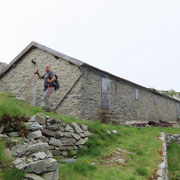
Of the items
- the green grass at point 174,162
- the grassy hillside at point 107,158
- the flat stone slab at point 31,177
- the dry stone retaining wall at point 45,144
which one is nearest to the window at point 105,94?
the grassy hillside at point 107,158

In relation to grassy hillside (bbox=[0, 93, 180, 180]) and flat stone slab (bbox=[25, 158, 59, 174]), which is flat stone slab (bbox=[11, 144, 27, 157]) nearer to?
flat stone slab (bbox=[25, 158, 59, 174])

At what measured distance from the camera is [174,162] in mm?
8391

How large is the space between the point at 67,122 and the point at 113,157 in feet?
6.75

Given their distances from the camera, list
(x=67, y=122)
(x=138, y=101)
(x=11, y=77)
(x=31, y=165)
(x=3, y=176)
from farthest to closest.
Answer: (x=138, y=101) < (x=11, y=77) < (x=67, y=122) < (x=31, y=165) < (x=3, y=176)

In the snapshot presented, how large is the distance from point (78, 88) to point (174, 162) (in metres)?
6.48

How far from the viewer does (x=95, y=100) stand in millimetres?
11211

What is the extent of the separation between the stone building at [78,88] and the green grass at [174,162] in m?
3.84

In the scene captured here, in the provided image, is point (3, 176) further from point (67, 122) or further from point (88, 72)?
point (88, 72)

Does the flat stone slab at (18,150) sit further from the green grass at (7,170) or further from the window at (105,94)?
the window at (105,94)

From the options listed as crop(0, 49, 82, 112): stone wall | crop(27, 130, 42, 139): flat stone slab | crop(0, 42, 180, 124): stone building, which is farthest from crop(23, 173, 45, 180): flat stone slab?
crop(0, 49, 82, 112): stone wall

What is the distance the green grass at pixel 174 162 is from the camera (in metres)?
7.09

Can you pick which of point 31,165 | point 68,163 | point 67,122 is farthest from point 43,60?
point 31,165

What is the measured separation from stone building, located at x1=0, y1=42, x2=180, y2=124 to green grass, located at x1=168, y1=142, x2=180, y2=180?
384 cm

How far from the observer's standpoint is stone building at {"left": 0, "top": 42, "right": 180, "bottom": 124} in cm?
1046
